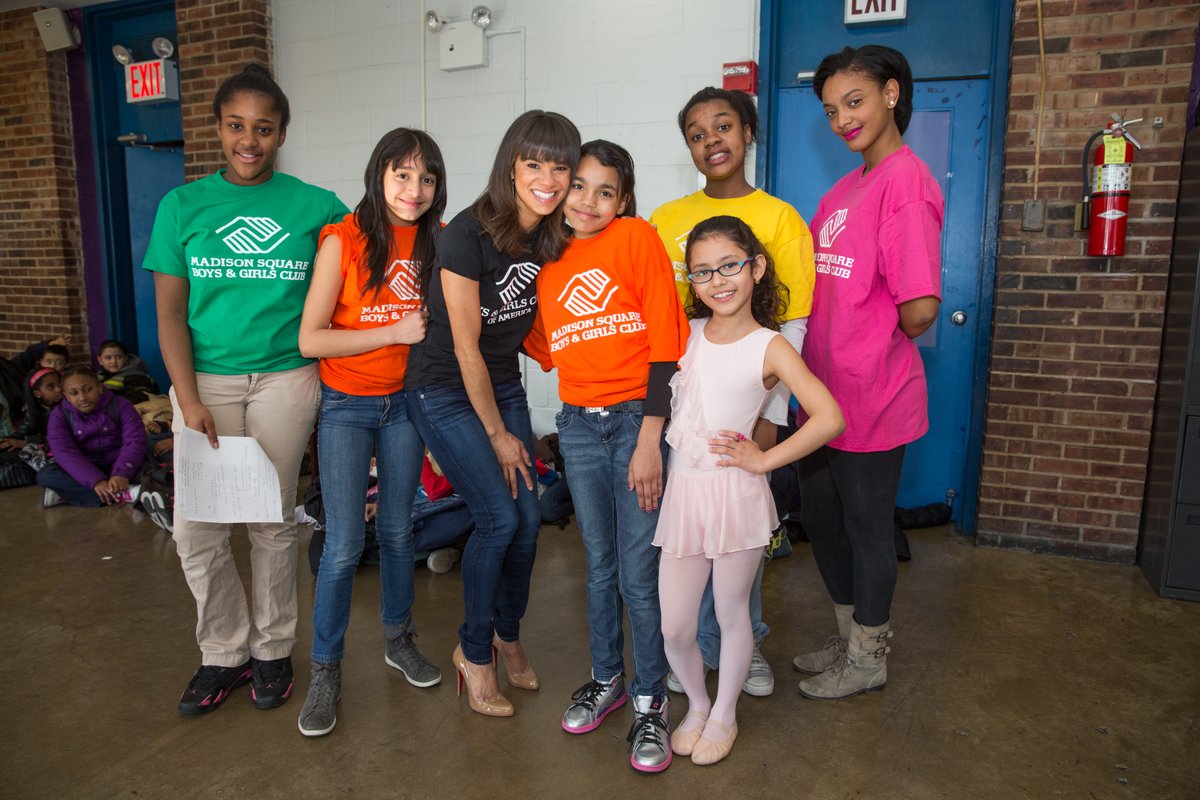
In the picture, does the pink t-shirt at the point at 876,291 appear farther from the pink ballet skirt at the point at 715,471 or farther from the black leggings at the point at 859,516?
the pink ballet skirt at the point at 715,471

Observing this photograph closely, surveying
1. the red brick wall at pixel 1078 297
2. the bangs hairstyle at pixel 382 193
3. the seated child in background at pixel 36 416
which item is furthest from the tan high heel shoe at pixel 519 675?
the seated child in background at pixel 36 416

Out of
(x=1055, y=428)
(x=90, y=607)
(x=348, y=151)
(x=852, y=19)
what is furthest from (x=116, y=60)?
(x=1055, y=428)

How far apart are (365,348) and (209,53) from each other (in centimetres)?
410

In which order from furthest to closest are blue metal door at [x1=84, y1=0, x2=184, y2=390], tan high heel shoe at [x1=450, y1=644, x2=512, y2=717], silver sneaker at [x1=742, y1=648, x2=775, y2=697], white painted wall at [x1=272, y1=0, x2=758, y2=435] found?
blue metal door at [x1=84, y1=0, x2=184, y2=390], white painted wall at [x1=272, y1=0, x2=758, y2=435], silver sneaker at [x1=742, y1=648, x2=775, y2=697], tan high heel shoe at [x1=450, y1=644, x2=512, y2=717]

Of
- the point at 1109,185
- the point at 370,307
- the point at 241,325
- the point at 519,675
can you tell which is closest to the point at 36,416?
the point at 241,325

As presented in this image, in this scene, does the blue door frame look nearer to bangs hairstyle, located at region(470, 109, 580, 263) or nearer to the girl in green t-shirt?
bangs hairstyle, located at region(470, 109, 580, 263)

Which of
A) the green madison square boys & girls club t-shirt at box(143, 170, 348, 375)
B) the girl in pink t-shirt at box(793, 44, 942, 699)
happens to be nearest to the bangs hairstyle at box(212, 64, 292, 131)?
the green madison square boys & girls club t-shirt at box(143, 170, 348, 375)

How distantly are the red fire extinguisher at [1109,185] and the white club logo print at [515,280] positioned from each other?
8.12ft

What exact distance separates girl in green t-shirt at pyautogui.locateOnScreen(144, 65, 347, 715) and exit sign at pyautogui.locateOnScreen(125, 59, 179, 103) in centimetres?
391

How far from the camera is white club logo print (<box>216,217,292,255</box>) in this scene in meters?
2.15

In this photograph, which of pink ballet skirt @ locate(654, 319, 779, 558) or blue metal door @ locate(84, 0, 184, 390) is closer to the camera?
pink ballet skirt @ locate(654, 319, 779, 558)

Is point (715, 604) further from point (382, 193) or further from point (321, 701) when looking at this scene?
point (382, 193)

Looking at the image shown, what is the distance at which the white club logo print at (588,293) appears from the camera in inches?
76.7

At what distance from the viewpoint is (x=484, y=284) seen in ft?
6.55
